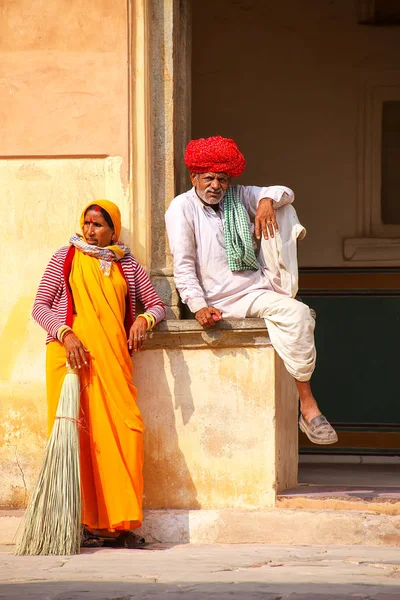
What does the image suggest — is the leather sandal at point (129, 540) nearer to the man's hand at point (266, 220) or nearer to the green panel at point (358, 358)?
the man's hand at point (266, 220)

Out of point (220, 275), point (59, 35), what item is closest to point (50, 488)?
point (220, 275)

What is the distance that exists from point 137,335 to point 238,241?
790mm

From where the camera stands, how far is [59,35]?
689cm

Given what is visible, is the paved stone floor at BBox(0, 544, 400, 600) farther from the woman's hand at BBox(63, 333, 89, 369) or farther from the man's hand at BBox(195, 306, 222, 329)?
the man's hand at BBox(195, 306, 222, 329)

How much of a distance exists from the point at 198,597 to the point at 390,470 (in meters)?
4.09

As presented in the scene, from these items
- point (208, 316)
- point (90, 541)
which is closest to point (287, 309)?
point (208, 316)

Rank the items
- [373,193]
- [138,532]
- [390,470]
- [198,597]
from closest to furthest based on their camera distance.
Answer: [198,597] < [138,532] < [390,470] < [373,193]

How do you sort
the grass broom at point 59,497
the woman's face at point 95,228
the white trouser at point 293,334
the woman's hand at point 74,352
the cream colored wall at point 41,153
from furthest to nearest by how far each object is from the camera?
the cream colored wall at point 41,153, the woman's face at point 95,228, the white trouser at point 293,334, the woman's hand at point 74,352, the grass broom at point 59,497

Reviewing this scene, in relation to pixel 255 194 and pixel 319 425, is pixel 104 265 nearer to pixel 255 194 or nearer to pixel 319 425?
pixel 255 194

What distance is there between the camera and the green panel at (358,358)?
9445 mm

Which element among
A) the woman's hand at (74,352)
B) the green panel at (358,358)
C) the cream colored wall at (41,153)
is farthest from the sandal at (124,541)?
the green panel at (358,358)

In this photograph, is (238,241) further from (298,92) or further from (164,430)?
(298,92)

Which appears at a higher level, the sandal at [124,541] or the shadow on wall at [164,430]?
the shadow on wall at [164,430]

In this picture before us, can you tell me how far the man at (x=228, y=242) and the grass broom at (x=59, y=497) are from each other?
2.94ft
